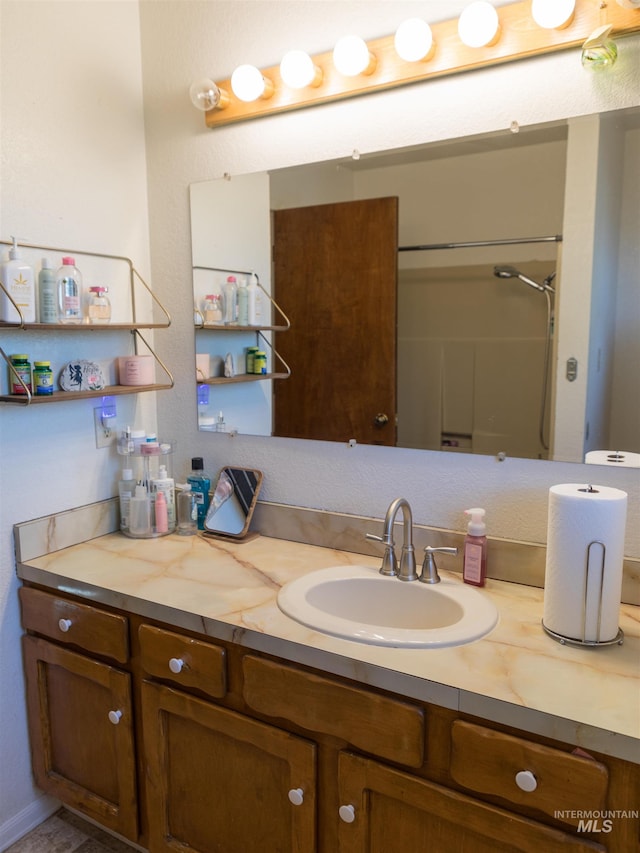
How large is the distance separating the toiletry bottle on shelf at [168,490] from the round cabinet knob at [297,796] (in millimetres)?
854

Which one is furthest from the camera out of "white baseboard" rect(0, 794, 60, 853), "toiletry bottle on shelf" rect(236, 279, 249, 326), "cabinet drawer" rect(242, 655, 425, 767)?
"toiletry bottle on shelf" rect(236, 279, 249, 326)

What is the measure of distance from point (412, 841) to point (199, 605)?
60 centimetres

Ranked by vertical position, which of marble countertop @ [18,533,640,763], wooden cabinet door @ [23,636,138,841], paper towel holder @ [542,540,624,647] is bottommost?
wooden cabinet door @ [23,636,138,841]

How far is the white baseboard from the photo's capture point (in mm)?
1686

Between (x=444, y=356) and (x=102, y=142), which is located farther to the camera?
(x=102, y=142)

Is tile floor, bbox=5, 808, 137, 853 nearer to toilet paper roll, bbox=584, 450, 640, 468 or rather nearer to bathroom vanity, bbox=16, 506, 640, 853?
bathroom vanity, bbox=16, 506, 640, 853

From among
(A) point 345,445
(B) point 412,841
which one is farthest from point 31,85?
(B) point 412,841

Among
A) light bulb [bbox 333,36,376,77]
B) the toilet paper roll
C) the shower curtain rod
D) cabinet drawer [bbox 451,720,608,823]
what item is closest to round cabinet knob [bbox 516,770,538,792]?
cabinet drawer [bbox 451,720,608,823]

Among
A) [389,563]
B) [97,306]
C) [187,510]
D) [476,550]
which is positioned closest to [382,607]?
[389,563]

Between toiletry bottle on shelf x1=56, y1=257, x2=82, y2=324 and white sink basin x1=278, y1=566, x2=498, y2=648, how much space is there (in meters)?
0.90

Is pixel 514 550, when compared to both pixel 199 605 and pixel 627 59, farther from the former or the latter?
pixel 627 59

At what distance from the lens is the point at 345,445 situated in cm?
169

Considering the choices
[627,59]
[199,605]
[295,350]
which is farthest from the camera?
[295,350]

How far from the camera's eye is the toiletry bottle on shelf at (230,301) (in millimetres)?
1831
